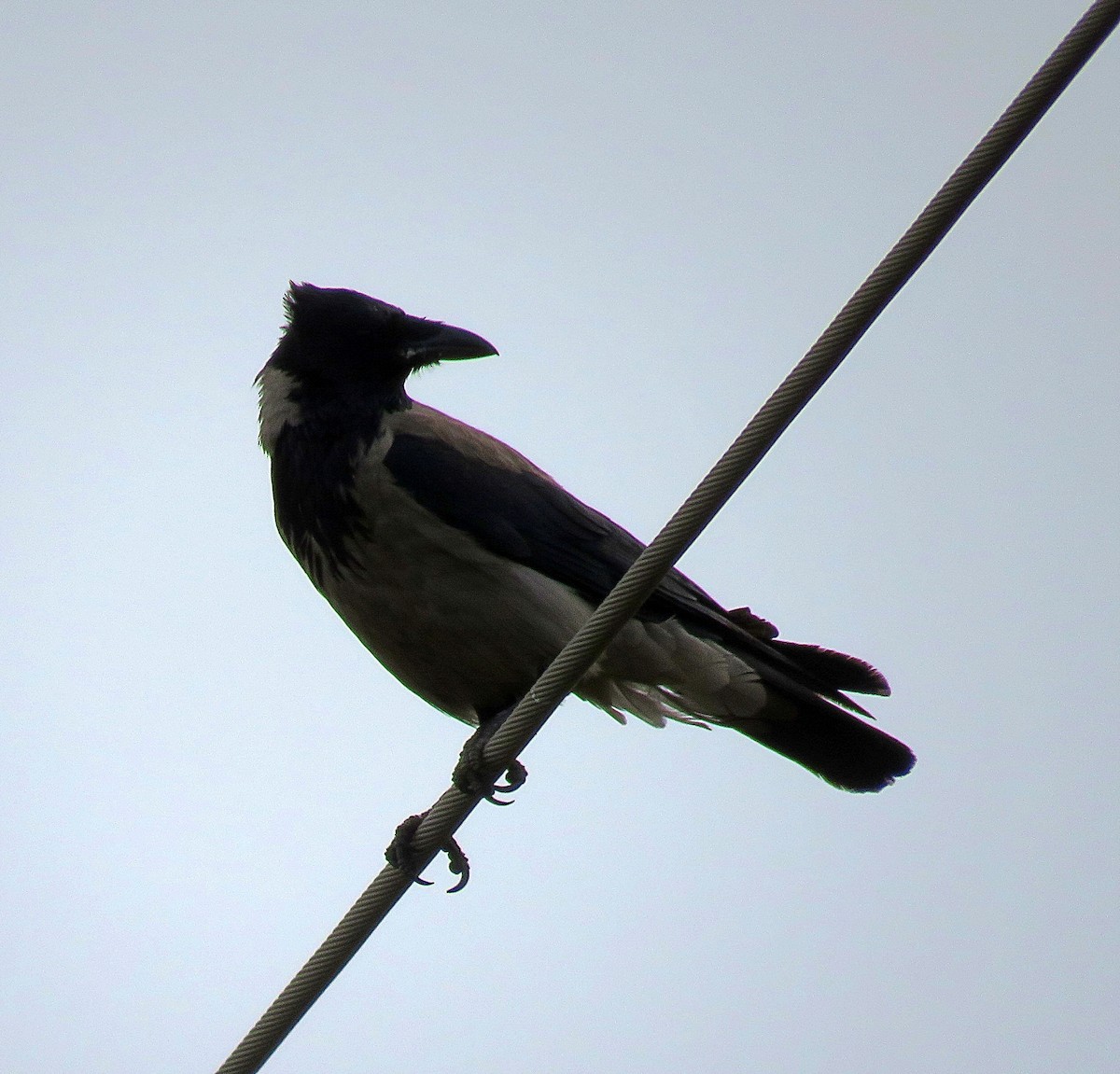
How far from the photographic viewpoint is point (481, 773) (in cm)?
382

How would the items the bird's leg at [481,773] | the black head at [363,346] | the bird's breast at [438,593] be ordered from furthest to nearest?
the black head at [363,346] < the bird's breast at [438,593] < the bird's leg at [481,773]

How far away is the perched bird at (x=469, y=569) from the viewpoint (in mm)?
4203

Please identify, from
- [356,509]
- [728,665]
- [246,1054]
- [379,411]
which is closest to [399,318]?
[379,411]

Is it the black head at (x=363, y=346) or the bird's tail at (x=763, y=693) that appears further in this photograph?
the black head at (x=363, y=346)

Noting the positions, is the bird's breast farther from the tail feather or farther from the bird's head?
the tail feather

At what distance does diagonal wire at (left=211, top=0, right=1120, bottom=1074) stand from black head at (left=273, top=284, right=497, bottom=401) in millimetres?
1786

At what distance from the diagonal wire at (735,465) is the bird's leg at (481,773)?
0.56 metres

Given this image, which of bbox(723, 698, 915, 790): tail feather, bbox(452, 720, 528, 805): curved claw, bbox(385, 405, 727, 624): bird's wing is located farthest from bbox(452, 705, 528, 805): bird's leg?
bbox(723, 698, 915, 790): tail feather

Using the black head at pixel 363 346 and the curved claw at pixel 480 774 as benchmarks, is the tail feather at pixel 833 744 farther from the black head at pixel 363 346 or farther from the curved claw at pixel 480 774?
the black head at pixel 363 346

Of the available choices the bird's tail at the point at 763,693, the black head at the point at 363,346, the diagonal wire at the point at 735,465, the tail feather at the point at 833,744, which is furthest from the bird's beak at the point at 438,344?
the diagonal wire at the point at 735,465

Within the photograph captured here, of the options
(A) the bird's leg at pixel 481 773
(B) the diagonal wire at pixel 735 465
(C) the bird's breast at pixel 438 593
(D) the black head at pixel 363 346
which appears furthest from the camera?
(D) the black head at pixel 363 346

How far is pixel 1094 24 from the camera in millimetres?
2395

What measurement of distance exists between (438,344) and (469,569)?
0.88 m

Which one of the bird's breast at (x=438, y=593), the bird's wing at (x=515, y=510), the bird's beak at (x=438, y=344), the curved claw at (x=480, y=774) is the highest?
the bird's beak at (x=438, y=344)
